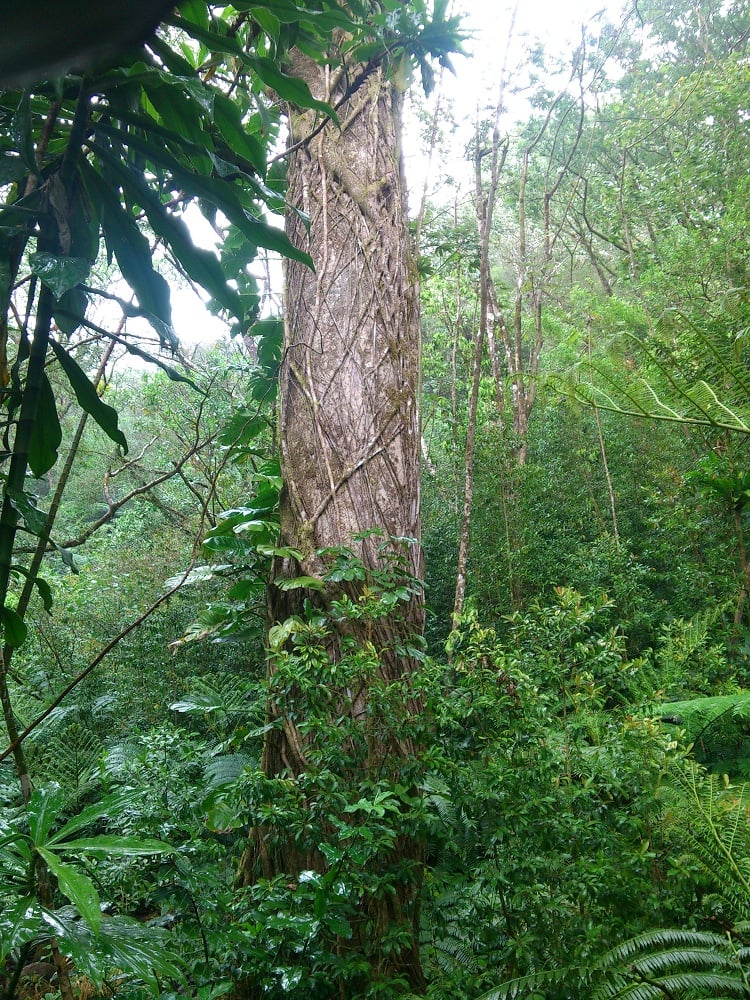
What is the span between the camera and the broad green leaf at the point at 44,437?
1232 mm

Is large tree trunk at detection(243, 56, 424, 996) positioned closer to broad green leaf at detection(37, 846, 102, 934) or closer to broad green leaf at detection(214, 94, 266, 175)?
broad green leaf at detection(214, 94, 266, 175)

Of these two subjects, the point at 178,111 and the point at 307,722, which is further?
the point at 307,722

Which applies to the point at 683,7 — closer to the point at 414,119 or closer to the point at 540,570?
the point at 414,119

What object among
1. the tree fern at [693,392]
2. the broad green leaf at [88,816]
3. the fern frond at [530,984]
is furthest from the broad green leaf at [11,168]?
the tree fern at [693,392]

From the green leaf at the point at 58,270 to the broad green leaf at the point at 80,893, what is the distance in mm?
817

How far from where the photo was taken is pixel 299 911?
1354 millimetres

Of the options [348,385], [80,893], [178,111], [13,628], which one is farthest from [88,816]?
[348,385]

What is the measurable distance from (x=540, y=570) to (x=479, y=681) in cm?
361

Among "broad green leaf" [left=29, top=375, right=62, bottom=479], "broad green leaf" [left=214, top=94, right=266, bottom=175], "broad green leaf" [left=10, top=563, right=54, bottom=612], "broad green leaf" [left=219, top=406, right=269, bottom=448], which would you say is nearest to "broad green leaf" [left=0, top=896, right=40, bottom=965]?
"broad green leaf" [left=10, top=563, right=54, bottom=612]

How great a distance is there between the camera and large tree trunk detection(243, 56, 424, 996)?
195 cm

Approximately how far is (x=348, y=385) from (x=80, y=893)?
164cm

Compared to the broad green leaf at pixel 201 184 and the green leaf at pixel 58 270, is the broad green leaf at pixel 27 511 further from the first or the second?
the broad green leaf at pixel 201 184

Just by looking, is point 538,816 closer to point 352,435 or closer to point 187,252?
point 352,435

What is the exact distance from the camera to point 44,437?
126cm
